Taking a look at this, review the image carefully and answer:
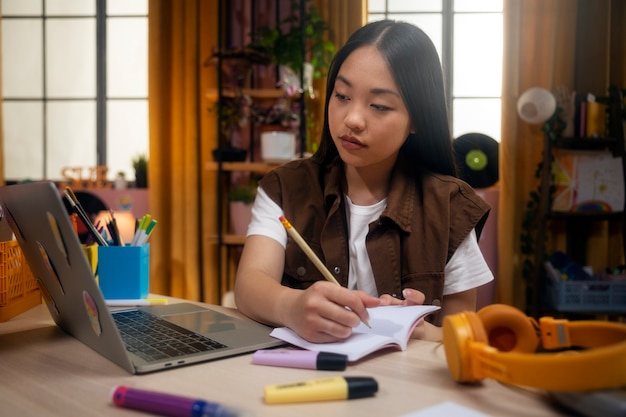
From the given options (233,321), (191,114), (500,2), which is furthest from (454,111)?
(233,321)

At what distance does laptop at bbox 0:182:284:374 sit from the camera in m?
0.55

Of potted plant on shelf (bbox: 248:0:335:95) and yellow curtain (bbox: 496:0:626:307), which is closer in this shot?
potted plant on shelf (bbox: 248:0:335:95)

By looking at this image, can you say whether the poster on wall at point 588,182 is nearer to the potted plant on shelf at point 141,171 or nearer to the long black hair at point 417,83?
the long black hair at point 417,83

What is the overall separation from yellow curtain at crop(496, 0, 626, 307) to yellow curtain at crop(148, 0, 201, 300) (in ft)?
5.39

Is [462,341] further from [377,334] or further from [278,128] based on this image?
[278,128]

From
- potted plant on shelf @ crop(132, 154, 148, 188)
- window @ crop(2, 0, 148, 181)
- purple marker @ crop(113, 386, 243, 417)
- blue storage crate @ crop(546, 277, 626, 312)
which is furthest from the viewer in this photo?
A: window @ crop(2, 0, 148, 181)

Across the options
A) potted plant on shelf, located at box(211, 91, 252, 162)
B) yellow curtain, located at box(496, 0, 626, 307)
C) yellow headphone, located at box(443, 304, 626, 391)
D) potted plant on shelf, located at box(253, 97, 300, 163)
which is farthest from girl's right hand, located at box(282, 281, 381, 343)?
yellow curtain, located at box(496, 0, 626, 307)

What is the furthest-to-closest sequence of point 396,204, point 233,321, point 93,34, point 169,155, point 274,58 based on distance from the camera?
point 93,34 → point 169,155 → point 274,58 → point 396,204 → point 233,321

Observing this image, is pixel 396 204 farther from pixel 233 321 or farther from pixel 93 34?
pixel 93 34

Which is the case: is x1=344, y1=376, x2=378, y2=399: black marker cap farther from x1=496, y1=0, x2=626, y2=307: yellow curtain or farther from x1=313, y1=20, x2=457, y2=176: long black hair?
x1=496, y1=0, x2=626, y2=307: yellow curtain

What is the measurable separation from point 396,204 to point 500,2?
2.60 m

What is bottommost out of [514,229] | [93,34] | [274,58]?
[514,229]

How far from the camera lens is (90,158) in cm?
338

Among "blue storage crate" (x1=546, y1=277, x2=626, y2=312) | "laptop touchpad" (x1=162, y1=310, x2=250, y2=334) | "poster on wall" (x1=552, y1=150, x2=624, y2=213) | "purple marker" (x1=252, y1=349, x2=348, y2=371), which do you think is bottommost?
"blue storage crate" (x1=546, y1=277, x2=626, y2=312)
